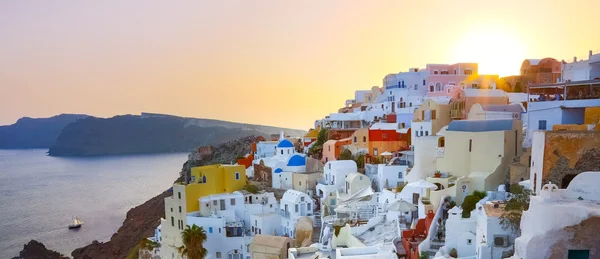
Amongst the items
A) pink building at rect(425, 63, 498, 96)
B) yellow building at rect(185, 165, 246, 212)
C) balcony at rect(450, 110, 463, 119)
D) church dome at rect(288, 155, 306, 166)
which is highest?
pink building at rect(425, 63, 498, 96)

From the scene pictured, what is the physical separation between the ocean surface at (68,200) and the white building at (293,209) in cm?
4293

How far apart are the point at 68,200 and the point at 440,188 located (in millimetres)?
98742

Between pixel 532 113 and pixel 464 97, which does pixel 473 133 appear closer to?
pixel 532 113

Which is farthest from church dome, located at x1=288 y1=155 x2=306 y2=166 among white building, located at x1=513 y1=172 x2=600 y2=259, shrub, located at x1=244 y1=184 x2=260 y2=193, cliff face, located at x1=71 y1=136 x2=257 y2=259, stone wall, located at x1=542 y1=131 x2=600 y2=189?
white building, located at x1=513 y1=172 x2=600 y2=259

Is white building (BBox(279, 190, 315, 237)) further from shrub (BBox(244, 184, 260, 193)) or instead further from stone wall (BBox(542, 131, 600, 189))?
stone wall (BBox(542, 131, 600, 189))

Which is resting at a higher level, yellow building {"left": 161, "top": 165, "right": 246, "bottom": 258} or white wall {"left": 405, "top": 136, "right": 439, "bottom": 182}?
white wall {"left": 405, "top": 136, "right": 439, "bottom": 182}

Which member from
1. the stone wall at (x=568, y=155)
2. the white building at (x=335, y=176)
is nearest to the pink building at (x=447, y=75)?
the white building at (x=335, y=176)

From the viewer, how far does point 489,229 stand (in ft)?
45.4

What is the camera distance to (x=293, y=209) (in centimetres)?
2775

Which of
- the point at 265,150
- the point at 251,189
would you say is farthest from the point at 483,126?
→ the point at 265,150

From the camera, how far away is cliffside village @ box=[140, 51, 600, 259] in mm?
13211

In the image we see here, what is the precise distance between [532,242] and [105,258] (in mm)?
46692

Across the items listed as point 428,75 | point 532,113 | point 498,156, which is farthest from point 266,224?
point 428,75

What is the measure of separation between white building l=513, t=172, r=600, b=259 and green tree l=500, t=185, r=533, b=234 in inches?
113
